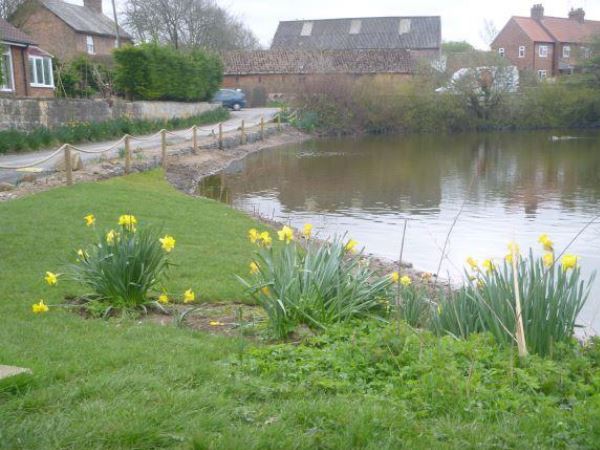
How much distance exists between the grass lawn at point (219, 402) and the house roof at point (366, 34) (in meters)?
64.5

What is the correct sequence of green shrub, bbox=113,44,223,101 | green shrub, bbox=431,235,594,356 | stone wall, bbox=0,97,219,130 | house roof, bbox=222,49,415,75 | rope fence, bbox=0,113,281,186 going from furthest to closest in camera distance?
1. house roof, bbox=222,49,415,75
2. green shrub, bbox=113,44,223,101
3. stone wall, bbox=0,97,219,130
4. rope fence, bbox=0,113,281,186
5. green shrub, bbox=431,235,594,356

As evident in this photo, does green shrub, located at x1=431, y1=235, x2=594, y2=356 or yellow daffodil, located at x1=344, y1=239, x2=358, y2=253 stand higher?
yellow daffodil, located at x1=344, y1=239, x2=358, y2=253

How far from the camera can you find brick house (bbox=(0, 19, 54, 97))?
108ft

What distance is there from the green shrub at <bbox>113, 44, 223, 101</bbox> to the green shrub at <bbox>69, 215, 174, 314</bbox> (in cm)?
3152

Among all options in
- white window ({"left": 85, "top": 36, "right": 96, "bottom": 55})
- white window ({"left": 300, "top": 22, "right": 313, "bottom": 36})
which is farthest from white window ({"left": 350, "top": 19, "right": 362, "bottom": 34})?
white window ({"left": 85, "top": 36, "right": 96, "bottom": 55})

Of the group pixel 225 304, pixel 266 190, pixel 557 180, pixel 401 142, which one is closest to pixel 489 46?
pixel 401 142

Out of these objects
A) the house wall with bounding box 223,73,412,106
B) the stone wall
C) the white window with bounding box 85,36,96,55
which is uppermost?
the white window with bounding box 85,36,96,55

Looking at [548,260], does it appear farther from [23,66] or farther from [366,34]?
[366,34]

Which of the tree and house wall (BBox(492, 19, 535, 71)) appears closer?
the tree

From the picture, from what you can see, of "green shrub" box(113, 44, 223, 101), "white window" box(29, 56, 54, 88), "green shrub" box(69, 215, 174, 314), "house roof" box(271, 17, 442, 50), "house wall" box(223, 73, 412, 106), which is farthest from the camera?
"house roof" box(271, 17, 442, 50)

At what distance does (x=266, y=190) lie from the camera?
2311cm

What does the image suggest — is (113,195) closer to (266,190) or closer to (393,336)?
(266,190)

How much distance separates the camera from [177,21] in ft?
193

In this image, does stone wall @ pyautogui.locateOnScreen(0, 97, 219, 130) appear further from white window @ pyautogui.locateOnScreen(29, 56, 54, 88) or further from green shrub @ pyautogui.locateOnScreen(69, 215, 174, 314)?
green shrub @ pyautogui.locateOnScreen(69, 215, 174, 314)
